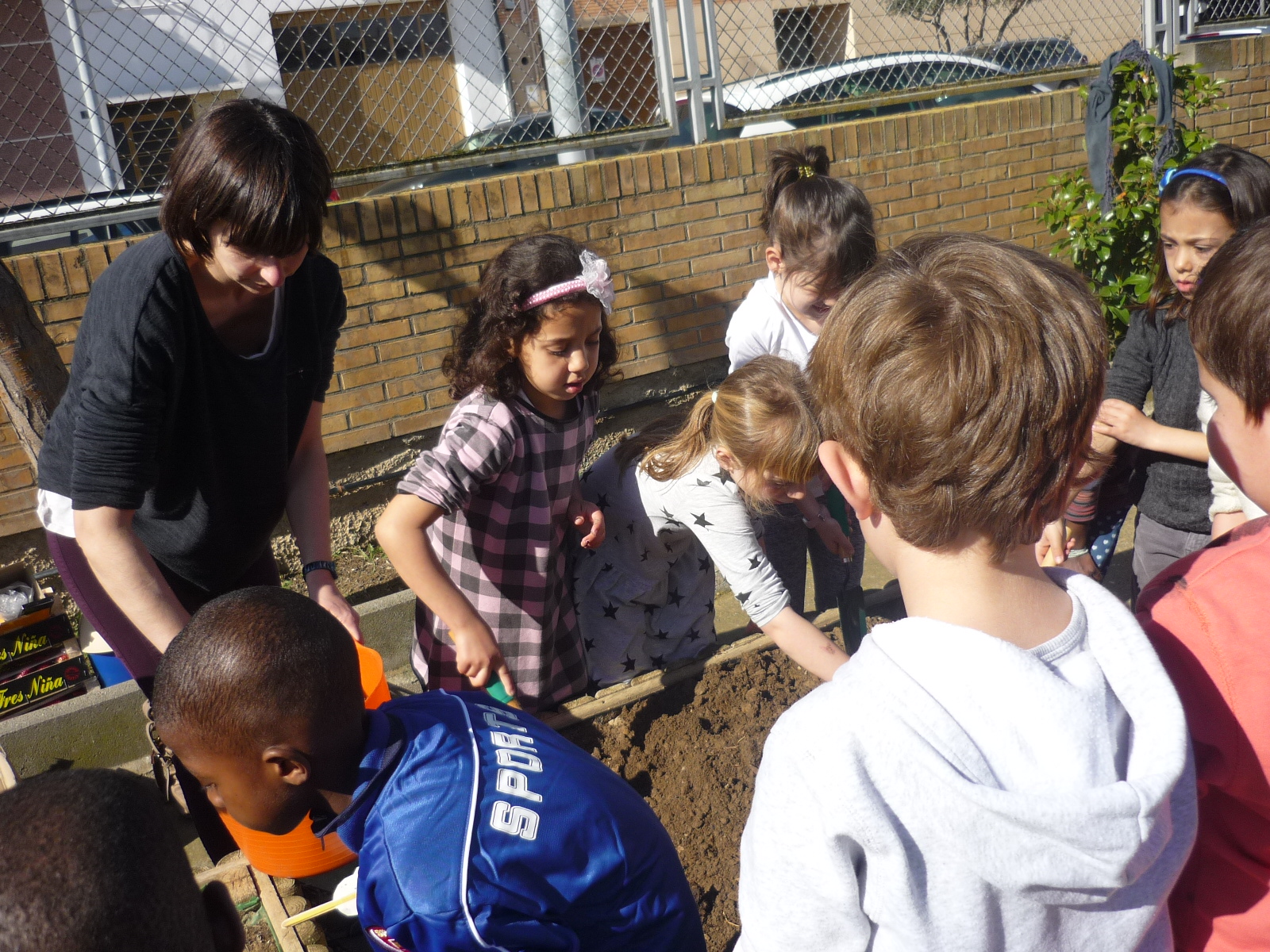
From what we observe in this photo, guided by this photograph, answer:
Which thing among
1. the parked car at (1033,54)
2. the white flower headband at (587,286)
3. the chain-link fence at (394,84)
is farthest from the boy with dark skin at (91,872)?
the parked car at (1033,54)

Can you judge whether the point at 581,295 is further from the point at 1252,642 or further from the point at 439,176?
the point at 439,176

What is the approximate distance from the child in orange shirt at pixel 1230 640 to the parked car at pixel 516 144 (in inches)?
158

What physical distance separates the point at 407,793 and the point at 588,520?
1309 mm

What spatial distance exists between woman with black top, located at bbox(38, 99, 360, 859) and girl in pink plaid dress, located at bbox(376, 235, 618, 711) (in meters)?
0.29

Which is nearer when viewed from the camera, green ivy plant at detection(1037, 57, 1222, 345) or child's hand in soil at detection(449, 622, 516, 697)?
child's hand in soil at detection(449, 622, 516, 697)

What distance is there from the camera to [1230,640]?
1.11 m

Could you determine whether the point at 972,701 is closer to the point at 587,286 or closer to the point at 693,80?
the point at 587,286

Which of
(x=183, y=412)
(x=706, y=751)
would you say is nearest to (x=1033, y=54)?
(x=706, y=751)

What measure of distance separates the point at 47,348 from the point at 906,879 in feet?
9.79

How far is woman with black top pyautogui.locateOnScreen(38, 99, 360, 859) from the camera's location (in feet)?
5.64

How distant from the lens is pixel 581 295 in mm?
2387

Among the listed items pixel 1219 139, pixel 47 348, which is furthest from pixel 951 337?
pixel 1219 139

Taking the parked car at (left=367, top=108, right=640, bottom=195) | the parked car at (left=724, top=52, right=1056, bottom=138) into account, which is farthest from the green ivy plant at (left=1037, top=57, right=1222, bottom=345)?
the parked car at (left=367, top=108, right=640, bottom=195)

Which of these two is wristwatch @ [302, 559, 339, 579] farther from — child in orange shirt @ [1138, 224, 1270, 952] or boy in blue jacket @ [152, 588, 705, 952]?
child in orange shirt @ [1138, 224, 1270, 952]
